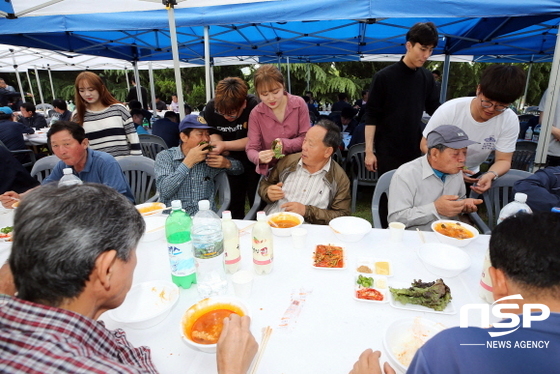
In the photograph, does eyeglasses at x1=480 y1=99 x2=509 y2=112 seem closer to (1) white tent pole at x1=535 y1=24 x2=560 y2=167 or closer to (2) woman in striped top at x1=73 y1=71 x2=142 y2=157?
(1) white tent pole at x1=535 y1=24 x2=560 y2=167

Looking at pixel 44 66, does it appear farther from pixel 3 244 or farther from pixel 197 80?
pixel 3 244

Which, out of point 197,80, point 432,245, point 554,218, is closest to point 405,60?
point 432,245

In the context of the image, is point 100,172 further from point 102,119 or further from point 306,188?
point 306,188

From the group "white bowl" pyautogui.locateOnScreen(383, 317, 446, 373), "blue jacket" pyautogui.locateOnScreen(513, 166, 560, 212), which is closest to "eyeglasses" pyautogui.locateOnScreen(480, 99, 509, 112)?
"blue jacket" pyautogui.locateOnScreen(513, 166, 560, 212)

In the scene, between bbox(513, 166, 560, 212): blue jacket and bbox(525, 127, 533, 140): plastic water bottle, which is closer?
bbox(513, 166, 560, 212): blue jacket

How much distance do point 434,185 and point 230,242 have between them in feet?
5.76

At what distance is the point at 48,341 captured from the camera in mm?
750

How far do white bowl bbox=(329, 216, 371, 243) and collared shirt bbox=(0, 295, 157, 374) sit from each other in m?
1.37

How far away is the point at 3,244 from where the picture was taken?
2.02m

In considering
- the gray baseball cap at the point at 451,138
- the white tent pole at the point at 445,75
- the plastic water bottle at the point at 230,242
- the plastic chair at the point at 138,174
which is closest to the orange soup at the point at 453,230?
the gray baseball cap at the point at 451,138

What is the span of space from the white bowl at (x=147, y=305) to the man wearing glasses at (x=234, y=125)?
5.03ft

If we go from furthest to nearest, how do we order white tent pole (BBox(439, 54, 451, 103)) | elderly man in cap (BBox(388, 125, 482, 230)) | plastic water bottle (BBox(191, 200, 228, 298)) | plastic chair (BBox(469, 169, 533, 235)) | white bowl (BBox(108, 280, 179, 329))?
white tent pole (BBox(439, 54, 451, 103)), plastic chair (BBox(469, 169, 533, 235)), elderly man in cap (BBox(388, 125, 482, 230)), plastic water bottle (BBox(191, 200, 228, 298)), white bowl (BBox(108, 280, 179, 329))

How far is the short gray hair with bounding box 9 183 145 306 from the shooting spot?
32.3 inches

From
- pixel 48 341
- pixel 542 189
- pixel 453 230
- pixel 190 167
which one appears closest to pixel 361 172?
pixel 542 189
